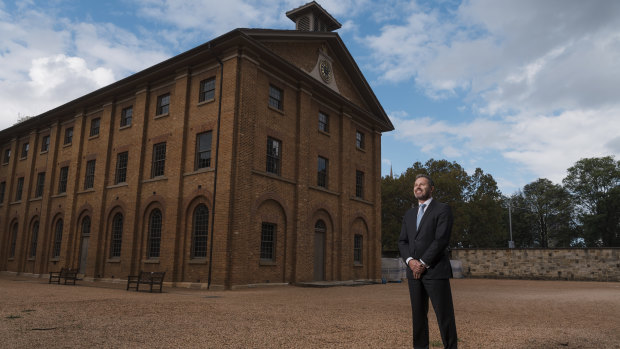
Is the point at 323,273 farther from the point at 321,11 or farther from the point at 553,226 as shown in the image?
the point at 553,226

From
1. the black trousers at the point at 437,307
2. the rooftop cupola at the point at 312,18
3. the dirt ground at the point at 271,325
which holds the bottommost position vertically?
the dirt ground at the point at 271,325

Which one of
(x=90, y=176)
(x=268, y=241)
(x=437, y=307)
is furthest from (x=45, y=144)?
(x=437, y=307)

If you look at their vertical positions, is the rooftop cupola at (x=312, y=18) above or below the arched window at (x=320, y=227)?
above

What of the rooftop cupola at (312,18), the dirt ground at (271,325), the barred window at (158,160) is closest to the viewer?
the dirt ground at (271,325)

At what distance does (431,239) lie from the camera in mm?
4656

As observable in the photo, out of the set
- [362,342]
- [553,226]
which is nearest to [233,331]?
[362,342]

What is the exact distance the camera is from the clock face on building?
2417cm

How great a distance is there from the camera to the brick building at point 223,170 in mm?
18703

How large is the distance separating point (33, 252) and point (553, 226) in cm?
5912

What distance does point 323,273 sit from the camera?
74.4 feet

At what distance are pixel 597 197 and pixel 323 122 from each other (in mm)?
43685

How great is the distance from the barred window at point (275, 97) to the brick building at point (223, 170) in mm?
77

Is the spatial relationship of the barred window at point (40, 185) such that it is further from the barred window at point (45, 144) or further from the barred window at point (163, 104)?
the barred window at point (163, 104)

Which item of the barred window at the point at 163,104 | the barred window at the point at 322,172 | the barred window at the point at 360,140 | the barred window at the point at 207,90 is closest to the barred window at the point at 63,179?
the barred window at the point at 163,104
